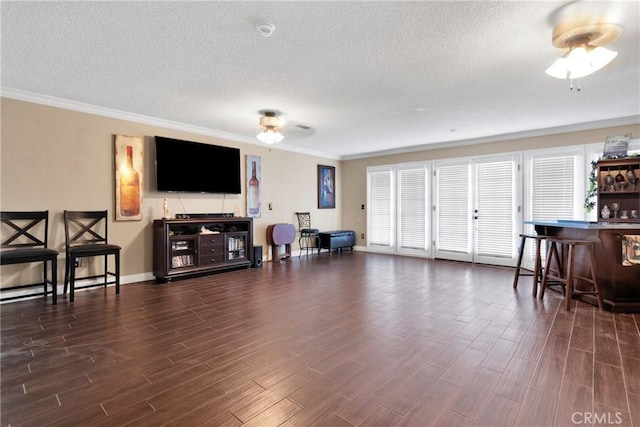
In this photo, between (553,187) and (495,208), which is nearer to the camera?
(553,187)

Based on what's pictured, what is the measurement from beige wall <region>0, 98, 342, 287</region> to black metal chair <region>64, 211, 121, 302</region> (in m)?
0.15

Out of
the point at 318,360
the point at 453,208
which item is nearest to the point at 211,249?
the point at 318,360

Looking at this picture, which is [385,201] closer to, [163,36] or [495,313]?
[495,313]

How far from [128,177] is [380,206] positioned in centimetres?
547

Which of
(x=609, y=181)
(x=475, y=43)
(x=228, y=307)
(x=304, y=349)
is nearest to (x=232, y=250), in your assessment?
(x=228, y=307)

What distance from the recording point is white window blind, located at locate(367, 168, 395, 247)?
7742 mm

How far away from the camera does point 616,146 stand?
4.59m

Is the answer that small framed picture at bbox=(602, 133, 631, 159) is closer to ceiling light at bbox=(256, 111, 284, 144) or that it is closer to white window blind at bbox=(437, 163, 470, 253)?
white window blind at bbox=(437, 163, 470, 253)

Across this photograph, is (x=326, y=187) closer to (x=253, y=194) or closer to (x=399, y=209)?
(x=399, y=209)

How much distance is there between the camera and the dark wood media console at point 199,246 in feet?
15.7

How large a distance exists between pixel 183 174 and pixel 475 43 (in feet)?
14.9

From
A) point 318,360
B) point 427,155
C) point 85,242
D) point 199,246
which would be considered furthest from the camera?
point 427,155

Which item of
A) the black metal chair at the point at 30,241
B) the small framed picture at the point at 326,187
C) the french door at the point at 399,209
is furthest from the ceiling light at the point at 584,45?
the small framed picture at the point at 326,187

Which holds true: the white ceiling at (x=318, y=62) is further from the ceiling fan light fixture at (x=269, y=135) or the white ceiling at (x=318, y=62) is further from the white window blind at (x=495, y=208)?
the white window blind at (x=495, y=208)
